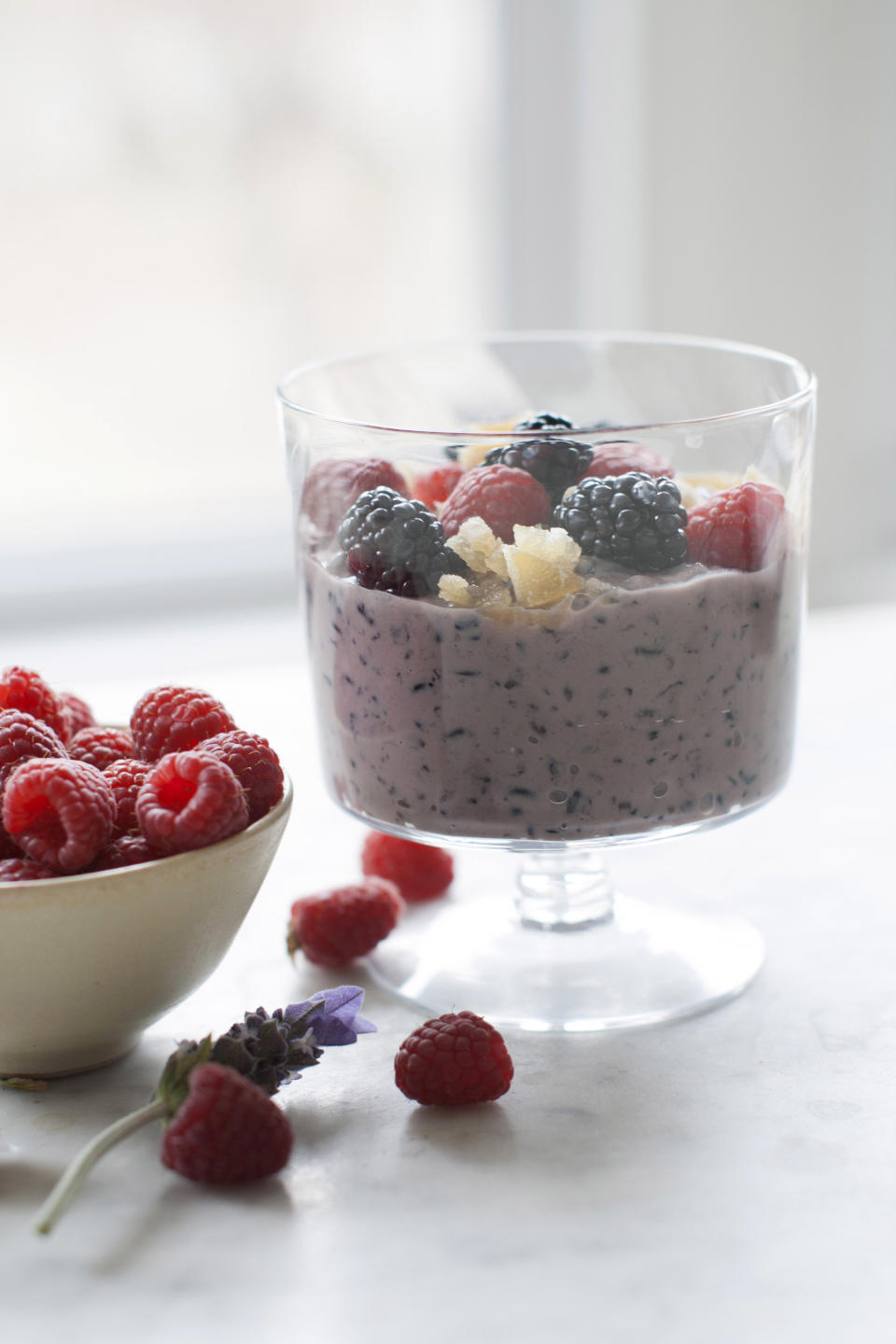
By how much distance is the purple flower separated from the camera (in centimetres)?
89

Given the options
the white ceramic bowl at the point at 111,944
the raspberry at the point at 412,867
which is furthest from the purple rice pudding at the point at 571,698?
the raspberry at the point at 412,867

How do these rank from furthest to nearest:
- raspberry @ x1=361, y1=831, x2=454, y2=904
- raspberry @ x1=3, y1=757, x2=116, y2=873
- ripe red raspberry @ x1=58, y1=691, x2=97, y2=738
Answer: raspberry @ x1=361, y1=831, x2=454, y2=904, ripe red raspberry @ x1=58, y1=691, x2=97, y2=738, raspberry @ x1=3, y1=757, x2=116, y2=873

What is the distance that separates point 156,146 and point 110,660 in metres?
0.72

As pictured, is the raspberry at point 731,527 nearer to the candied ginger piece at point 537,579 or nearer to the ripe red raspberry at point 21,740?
the candied ginger piece at point 537,579

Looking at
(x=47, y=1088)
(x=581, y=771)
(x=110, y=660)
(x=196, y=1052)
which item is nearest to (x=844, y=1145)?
(x=581, y=771)

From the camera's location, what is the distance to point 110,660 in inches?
81.7

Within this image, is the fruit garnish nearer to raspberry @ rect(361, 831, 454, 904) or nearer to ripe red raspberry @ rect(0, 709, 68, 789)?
ripe red raspberry @ rect(0, 709, 68, 789)

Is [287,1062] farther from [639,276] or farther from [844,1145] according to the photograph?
[639,276]

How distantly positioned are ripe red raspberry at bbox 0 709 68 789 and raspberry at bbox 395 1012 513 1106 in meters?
0.28

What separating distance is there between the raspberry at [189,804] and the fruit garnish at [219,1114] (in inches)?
4.5

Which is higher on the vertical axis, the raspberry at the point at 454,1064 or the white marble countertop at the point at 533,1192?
the raspberry at the point at 454,1064

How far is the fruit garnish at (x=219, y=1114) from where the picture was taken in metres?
0.77

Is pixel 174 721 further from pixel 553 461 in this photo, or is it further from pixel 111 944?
pixel 553 461

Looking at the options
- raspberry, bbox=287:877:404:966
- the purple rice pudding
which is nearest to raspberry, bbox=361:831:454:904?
raspberry, bbox=287:877:404:966
